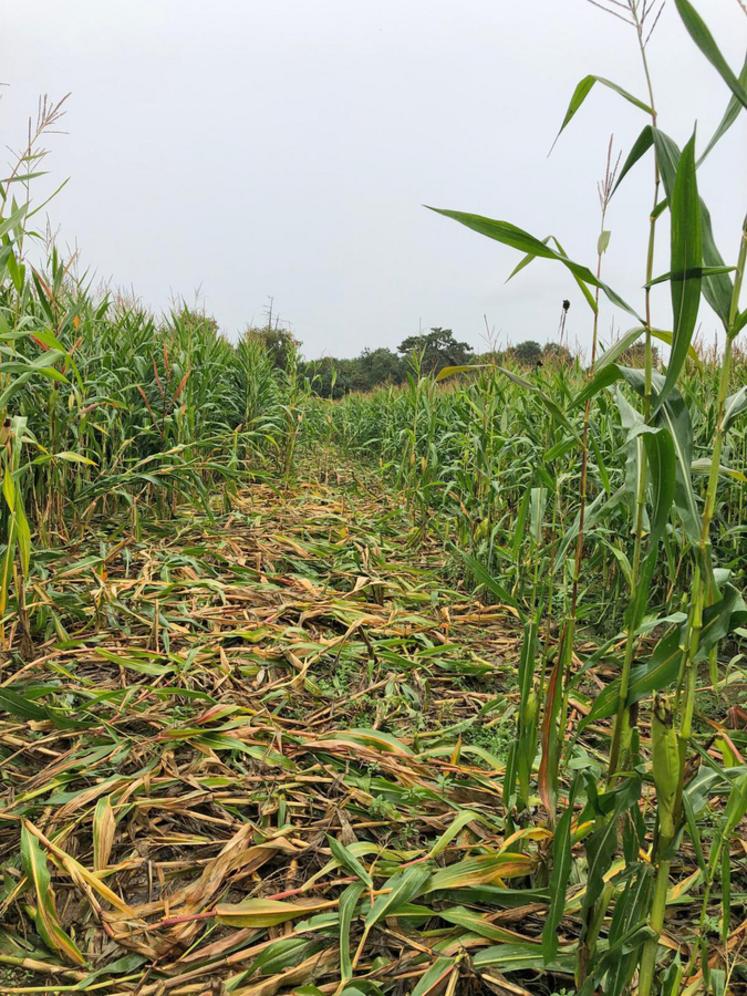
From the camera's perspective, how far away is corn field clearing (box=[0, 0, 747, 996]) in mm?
823

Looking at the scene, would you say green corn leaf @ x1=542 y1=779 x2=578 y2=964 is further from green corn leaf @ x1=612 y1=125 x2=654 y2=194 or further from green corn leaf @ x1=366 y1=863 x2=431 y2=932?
green corn leaf @ x1=612 y1=125 x2=654 y2=194

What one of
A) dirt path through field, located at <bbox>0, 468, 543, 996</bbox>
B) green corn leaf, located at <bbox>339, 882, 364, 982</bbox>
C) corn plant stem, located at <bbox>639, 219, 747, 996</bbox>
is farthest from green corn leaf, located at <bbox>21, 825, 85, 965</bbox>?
corn plant stem, located at <bbox>639, 219, 747, 996</bbox>

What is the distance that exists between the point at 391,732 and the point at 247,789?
18.1 inches

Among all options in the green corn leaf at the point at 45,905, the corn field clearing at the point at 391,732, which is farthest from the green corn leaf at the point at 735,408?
the green corn leaf at the point at 45,905

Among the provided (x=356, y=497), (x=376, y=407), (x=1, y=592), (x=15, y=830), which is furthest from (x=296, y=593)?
(x=376, y=407)

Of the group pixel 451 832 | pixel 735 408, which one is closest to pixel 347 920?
pixel 451 832

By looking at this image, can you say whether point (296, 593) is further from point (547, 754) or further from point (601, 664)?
point (547, 754)

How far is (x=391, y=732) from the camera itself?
5.75 feet

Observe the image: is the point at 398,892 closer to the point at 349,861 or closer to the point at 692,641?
the point at 349,861

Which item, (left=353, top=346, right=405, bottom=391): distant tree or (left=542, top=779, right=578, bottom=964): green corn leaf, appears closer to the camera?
(left=542, top=779, right=578, bottom=964): green corn leaf

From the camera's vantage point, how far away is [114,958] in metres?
1.06

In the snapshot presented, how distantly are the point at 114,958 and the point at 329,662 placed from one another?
1.10m

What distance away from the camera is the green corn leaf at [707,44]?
685 mm

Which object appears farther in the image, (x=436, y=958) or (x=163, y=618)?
(x=163, y=618)
